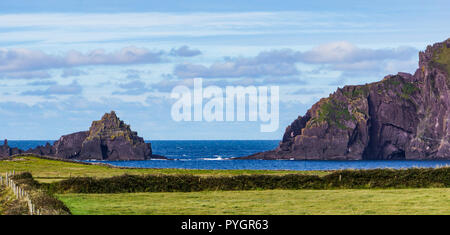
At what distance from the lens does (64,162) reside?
127 metres

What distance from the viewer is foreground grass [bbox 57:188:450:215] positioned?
47250mm

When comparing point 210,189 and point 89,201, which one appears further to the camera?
point 210,189

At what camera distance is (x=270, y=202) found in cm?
5431

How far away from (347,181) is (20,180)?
33337 millimetres

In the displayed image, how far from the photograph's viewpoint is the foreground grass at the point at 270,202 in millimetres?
47250

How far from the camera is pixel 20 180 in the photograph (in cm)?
6506
